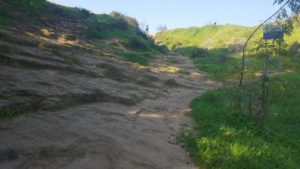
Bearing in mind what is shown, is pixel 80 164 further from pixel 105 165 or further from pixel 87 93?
pixel 87 93

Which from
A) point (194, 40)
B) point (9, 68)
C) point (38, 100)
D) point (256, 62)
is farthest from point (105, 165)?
point (194, 40)

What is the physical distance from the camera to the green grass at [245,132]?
27.3ft

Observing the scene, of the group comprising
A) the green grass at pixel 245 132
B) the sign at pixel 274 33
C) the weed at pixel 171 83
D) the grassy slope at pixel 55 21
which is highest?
the grassy slope at pixel 55 21

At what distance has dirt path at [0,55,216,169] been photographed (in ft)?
22.4

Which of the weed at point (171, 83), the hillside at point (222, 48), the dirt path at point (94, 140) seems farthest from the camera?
the hillside at point (222, 48)

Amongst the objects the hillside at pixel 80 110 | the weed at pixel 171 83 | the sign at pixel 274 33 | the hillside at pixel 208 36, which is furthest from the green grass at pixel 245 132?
the hillside at pixel 208 36

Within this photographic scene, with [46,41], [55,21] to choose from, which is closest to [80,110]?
[46,41]

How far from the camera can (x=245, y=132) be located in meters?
10.5

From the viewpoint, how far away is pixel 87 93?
12234mm

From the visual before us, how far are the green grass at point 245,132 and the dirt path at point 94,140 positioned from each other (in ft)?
2.09

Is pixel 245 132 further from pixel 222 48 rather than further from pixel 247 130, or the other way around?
pixel 222 48

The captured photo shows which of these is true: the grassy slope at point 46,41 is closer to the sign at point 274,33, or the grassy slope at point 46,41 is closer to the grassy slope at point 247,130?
the grassy slope at point 247,130

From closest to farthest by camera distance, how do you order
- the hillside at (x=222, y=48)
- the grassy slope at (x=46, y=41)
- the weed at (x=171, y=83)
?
the grassy slope at (x=46, y=41), the weed at (x=171, y=83), the hillside at (x=222, y=48)

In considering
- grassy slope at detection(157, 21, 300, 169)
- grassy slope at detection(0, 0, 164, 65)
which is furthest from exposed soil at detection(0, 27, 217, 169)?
grassy slope at detection(0, 0, 164, 65)
